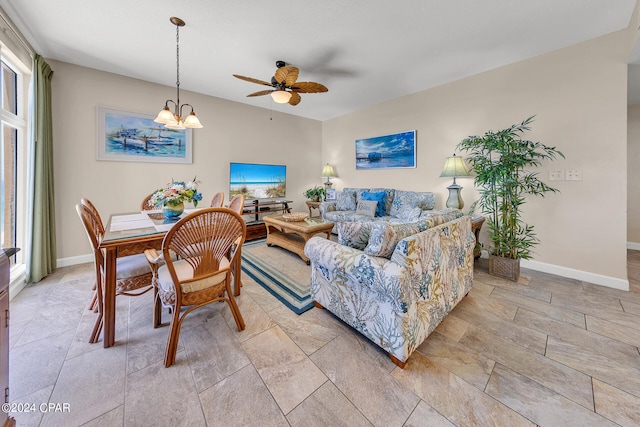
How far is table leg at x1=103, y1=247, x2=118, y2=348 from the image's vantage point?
1.46 meters

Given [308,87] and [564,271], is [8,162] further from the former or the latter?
[564,271]

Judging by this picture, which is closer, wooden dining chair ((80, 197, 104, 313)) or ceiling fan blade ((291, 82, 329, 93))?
wooden dining chair ((80, 197, 104, 313))

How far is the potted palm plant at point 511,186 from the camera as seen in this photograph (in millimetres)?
2574

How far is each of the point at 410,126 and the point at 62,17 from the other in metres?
4.36

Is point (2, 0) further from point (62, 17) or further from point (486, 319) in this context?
point (486, 319)

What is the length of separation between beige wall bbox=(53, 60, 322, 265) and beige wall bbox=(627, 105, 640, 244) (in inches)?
235

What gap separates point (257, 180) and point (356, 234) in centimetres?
332

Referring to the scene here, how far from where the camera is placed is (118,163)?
10.7 ft

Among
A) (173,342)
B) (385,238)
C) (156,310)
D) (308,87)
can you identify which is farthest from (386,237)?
(308,87)

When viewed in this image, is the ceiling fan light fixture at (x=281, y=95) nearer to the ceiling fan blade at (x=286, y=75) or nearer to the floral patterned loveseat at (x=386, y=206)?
the ceiling fan blade at (x=286, y=75)

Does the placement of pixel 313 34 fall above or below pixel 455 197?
above

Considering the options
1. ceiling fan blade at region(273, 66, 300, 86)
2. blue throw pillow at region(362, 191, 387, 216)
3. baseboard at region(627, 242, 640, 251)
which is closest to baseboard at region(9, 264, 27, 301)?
ceiling fan blade at region(273, 66, 300, 86)

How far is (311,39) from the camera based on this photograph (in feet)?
8.04

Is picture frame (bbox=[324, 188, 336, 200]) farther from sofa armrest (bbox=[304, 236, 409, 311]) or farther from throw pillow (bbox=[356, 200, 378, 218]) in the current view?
sofa armrest (bbox=[304, 236, 409, 311])
